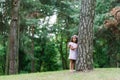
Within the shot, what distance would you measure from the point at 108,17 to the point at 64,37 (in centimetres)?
1325

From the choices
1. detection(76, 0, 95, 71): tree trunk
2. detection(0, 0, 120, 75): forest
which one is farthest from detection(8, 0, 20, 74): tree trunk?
detection(76, 0, 95, 71): tree trunk

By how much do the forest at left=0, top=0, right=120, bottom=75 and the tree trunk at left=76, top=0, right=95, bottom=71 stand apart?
5.18 metres

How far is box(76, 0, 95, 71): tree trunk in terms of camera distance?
10.5 m

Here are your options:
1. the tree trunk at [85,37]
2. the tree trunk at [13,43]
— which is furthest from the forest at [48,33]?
the tree trunk at [85,37]

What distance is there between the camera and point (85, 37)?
10.5 m

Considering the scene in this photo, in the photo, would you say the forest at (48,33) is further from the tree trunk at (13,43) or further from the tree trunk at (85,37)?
the tree trunk at (85,37)

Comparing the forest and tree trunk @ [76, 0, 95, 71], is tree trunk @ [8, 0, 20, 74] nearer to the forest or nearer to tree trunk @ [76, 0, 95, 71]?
the forest

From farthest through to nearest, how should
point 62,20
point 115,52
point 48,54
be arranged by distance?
point 48,54 < point 62,20 < point 115,52

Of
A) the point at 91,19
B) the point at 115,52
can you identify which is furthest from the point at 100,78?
the point at 115,52

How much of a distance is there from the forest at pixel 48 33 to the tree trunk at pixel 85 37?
5.18 meters

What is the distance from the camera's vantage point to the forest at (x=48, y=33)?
16.2 metres

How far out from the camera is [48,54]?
34.0 meters

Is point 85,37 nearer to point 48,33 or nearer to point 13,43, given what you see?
point 13,43

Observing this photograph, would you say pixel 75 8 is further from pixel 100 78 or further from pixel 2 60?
pixel 100 78
